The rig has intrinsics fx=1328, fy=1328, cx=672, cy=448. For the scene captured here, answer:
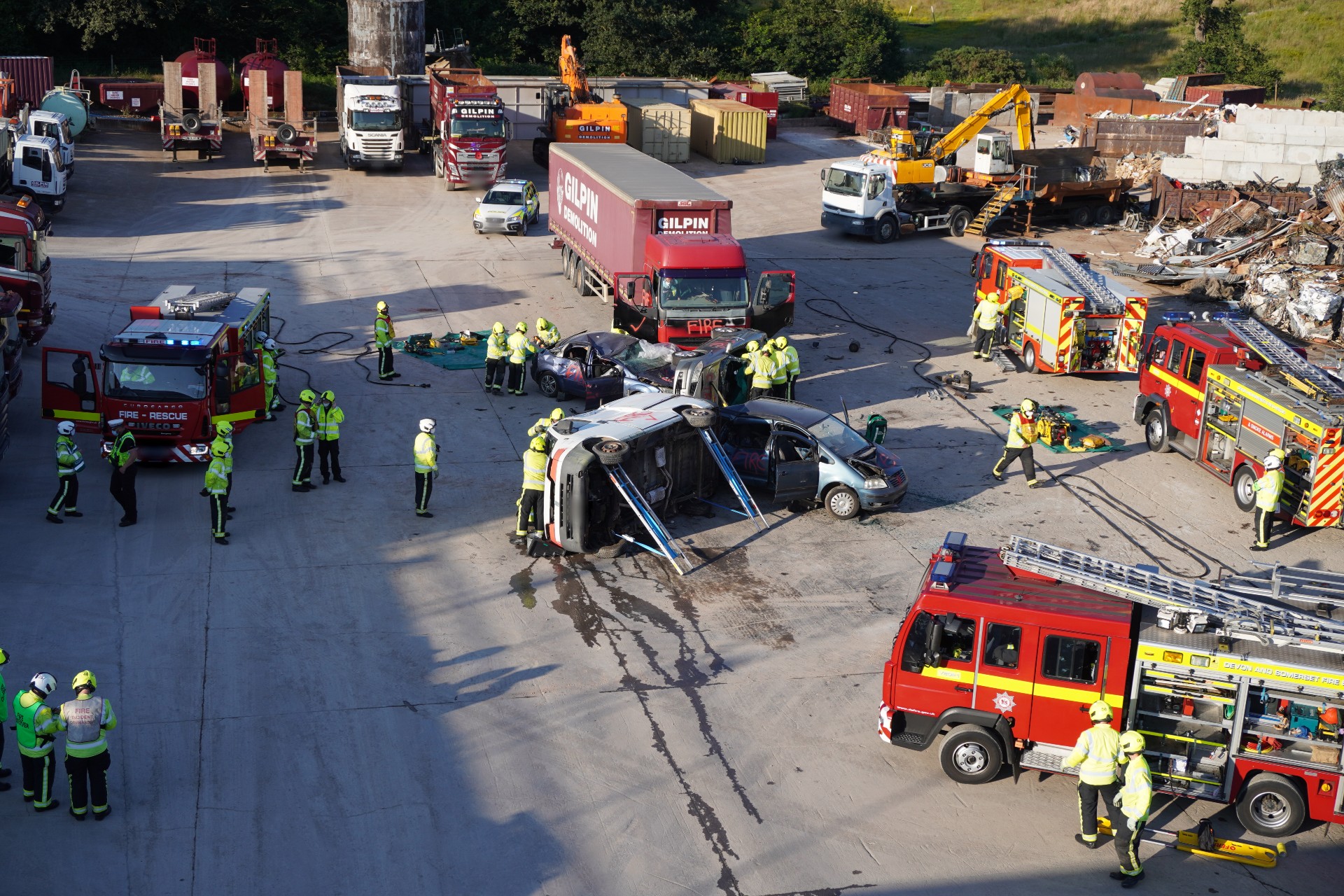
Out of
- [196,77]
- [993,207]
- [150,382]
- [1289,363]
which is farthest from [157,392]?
[196,77]

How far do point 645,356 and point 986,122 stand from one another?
20.6 m

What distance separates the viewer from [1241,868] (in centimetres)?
1180

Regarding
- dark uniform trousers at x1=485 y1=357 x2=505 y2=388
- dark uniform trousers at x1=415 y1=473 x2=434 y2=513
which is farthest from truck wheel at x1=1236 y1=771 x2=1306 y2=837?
dark uniform trousers at x1=485 y1=357 x2=505 y2=388

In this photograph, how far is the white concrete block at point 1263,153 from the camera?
40.6m

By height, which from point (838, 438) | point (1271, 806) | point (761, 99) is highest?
point (761, 99)

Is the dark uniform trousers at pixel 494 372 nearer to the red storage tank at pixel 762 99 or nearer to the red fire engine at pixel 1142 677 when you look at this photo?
the red fire engine at pixel 1142 677

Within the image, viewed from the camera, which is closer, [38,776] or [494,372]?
[38,776]

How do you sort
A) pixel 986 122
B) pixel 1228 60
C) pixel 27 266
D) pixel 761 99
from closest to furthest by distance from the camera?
pixel 27 266
pixel 986 122
pixel 761 99
pixel 1228 60

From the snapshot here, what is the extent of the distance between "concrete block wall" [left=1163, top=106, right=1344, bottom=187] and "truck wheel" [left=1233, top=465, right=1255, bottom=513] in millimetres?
24073

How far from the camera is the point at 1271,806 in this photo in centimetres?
1212

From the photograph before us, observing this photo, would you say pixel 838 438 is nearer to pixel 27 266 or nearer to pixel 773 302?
pixel 773 302

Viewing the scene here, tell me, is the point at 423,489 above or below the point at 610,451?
below

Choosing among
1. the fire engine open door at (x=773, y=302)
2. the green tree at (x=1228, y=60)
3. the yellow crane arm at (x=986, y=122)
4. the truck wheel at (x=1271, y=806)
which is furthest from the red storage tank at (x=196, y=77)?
the truck wheel at (x=1271, y=806)

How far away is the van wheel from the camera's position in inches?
743
